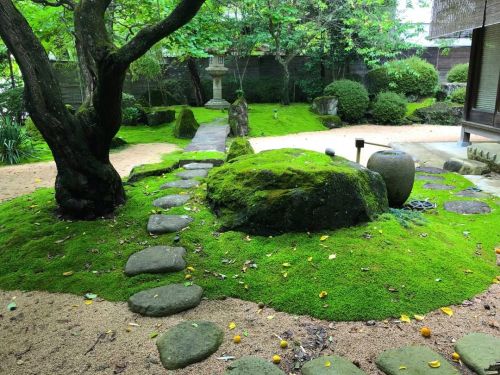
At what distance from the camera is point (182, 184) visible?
5.67 metres

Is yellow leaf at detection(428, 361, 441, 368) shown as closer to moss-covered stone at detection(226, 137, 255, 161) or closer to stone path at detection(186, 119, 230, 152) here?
moss-covered stone at detection(226, 137, 255, 161)

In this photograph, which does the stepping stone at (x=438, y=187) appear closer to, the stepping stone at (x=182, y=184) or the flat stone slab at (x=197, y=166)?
the flat stone slab at (x=197, y=166)

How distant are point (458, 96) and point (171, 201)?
14.5 m

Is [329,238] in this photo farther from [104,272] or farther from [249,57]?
[249,57]

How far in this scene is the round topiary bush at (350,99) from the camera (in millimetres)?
15336

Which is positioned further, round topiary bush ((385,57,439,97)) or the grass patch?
round topiary bush ((385,57,439,97))

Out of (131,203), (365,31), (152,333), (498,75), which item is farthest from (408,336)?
(365,31)

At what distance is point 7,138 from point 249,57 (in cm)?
1117

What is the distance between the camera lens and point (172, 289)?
324 centimetres

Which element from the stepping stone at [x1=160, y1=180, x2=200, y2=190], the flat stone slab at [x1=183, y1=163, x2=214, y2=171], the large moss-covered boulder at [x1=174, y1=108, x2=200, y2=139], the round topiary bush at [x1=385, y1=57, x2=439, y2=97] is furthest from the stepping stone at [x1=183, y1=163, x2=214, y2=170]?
the round topiary bush at [x1=385, y1=57, x2=439, y2=97]

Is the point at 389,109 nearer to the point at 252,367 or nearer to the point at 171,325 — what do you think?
the point at 171,325

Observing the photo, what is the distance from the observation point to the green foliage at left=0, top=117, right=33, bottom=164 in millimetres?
8977

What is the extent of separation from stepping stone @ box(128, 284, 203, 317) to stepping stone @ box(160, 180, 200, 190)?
7.97 feet

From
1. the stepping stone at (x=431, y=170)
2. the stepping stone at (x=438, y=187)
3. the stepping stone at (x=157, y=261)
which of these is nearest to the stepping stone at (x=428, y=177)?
the stepping stone at (x=431, y=170)
